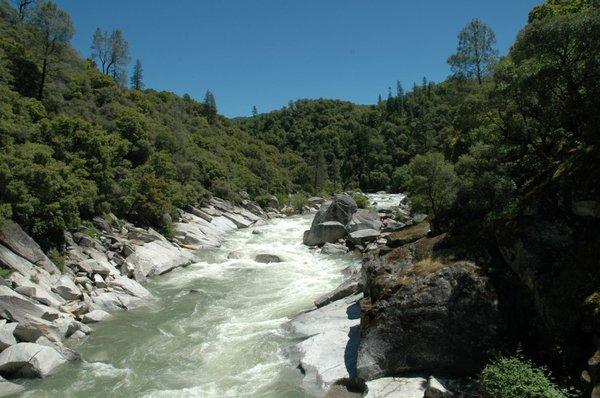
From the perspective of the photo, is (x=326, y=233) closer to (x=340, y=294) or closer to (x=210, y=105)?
(x=340, y=294)

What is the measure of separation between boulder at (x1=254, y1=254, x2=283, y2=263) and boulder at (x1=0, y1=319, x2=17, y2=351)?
19.7 m

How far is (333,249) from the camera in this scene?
126 feet

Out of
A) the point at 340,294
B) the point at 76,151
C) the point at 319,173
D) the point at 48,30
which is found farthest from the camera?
the point at 319,173

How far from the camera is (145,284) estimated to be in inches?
1091

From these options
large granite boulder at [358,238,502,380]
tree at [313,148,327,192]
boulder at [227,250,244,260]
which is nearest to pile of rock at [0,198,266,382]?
boulder at [227,250,244,260]

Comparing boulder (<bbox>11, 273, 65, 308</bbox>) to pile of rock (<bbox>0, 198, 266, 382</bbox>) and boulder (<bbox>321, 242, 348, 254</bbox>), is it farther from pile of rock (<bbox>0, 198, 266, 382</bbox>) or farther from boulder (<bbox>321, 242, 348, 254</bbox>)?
boulder (<bbox>321, 242, 348, 254</bbox>)

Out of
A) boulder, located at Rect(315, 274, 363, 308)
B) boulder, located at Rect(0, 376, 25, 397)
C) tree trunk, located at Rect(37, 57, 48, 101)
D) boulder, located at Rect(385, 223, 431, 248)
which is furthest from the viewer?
tree trunk, located at Rect(37, 57, 48, 101)

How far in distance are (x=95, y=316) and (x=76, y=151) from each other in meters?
19.9

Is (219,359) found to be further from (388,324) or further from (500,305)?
(500,305)

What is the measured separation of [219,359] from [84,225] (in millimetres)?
19269

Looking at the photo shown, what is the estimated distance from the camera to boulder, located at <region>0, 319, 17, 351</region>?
1561 cm

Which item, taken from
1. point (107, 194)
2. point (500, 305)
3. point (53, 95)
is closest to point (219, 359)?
point (500, 305)

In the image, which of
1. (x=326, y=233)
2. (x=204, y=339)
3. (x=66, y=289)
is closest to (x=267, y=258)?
(x=326, y=233)

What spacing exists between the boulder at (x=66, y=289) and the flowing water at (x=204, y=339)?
2523mm
